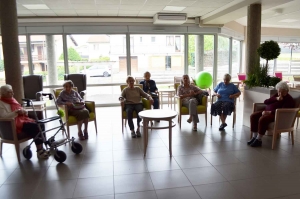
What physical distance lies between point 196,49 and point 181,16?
1.68 meters

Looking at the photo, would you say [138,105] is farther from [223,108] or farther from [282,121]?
[282,121]

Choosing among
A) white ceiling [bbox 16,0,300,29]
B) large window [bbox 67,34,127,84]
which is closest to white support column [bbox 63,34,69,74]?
large window [bbox 67,34,127,84]

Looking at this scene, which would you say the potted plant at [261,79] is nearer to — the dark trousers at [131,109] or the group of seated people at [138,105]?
the group of seated people at [138,105]

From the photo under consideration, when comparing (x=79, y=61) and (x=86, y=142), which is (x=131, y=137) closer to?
(x=86, y=142)

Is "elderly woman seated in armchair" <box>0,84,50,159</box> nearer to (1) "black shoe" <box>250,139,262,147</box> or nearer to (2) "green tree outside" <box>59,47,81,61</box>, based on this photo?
(1) "black shoe" <box>250,139,262,147</box>

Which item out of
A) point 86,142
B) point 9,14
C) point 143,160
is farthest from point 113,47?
point 143,160

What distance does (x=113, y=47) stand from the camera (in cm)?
812

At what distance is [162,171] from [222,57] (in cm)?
704

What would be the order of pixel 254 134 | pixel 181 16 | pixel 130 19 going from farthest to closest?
1. pixel 130 19
2. pixel 181 16
3. pixel 254 134

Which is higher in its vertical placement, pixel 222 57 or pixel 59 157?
pixel 222 57

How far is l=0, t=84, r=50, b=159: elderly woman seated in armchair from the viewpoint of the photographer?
3605mm

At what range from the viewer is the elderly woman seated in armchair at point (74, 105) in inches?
179

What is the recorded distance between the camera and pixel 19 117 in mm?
3734

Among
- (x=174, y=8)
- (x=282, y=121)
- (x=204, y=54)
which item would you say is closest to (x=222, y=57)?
(x=204, y=54)
